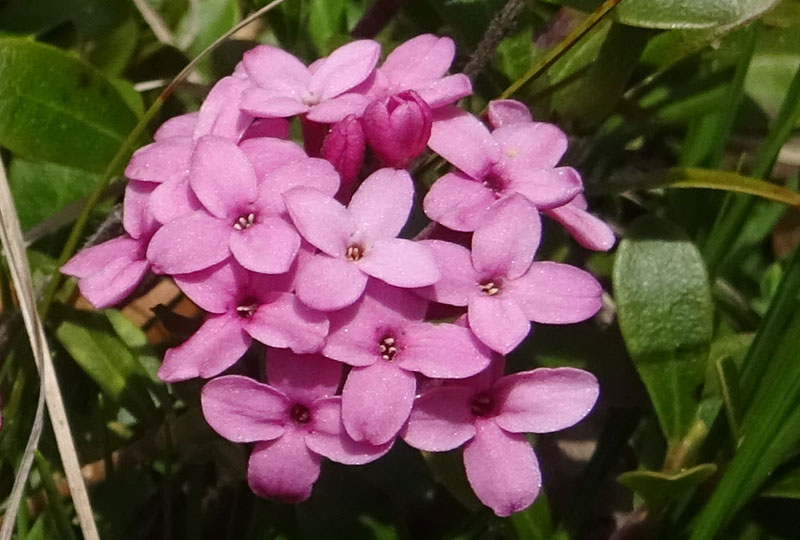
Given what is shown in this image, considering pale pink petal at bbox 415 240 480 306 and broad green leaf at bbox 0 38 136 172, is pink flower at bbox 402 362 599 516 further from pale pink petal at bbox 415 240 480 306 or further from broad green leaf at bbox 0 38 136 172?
broad green leaf at bbox 0 38 136 172

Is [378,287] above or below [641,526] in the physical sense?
above

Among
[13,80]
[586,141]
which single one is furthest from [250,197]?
[586,141]

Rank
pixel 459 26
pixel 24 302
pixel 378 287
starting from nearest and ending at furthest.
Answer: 1. pixel 378 287
2. pixel 24 302
3. pixel 459 26

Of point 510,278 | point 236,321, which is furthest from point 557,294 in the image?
point 236,321

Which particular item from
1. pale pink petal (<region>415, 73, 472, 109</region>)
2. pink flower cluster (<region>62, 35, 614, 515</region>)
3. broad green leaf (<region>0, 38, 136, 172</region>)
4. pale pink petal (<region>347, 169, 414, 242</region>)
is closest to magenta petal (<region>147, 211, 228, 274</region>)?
pink flower cluster (<region>62, 35, 614, 515</region>)

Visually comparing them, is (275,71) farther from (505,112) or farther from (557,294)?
(557,294)

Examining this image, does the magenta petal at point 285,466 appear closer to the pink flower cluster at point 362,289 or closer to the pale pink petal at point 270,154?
the pink flower cluster at point 362,289

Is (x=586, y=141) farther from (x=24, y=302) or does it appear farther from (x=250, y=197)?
(x=24, y=302)
